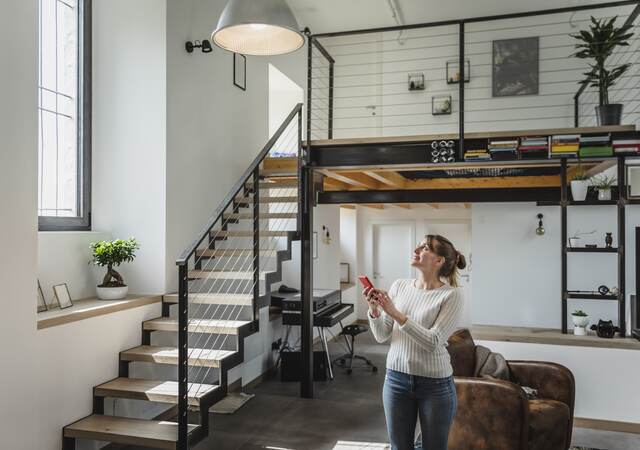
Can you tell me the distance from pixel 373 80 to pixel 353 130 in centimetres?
90

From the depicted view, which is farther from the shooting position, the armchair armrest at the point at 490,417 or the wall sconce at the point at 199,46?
the wall sconce at the point at 199,46

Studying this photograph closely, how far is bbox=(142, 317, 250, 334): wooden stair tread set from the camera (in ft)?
12.9

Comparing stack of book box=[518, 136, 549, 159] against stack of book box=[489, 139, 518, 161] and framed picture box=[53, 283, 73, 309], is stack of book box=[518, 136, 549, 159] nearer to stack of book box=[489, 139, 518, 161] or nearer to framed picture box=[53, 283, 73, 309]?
stack of book box=[489, 139, 518, 161]

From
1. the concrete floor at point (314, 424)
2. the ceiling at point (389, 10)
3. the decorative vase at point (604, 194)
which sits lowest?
the concrete floor at point (314, 424)

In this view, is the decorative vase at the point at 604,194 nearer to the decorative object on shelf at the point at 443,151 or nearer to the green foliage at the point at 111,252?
the decorative object on shelf at the point at 443,151

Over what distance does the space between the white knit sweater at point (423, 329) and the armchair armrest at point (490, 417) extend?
4.09 feet

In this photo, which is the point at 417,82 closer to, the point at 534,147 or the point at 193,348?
the point at 534,147

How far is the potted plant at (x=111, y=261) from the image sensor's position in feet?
13.5

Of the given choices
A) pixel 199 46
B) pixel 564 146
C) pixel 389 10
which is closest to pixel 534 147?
pixel 564 146

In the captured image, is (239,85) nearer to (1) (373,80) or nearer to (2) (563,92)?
(1) (373,80)

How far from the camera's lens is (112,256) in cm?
414

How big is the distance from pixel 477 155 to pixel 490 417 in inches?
86.5

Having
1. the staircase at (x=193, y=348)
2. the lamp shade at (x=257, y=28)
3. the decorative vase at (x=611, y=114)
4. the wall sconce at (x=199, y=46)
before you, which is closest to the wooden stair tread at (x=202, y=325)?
the staircase at (x=193, y=348)

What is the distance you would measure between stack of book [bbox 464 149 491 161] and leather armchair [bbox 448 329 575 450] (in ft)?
6.12
